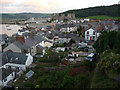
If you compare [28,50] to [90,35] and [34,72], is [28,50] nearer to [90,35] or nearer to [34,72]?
[34,72]

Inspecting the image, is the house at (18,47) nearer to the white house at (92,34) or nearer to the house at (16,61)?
the house at (16,61)

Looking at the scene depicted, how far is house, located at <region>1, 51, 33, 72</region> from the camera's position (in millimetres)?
17067

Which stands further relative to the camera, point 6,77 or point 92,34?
point 92,34

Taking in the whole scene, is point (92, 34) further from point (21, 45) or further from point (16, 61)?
point (16, 61)

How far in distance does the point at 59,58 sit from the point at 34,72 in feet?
15.8

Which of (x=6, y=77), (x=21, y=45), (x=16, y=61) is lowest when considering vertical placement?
(x=6, y=77)

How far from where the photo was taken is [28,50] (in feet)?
73.0

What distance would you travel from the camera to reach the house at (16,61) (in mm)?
17067

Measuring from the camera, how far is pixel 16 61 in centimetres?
1747

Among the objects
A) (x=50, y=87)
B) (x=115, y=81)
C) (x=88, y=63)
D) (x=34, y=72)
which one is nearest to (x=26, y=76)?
(x=34, y=72)

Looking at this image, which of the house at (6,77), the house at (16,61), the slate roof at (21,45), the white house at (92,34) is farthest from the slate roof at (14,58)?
the white house at (92,34)

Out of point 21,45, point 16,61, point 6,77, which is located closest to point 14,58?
point 16,61

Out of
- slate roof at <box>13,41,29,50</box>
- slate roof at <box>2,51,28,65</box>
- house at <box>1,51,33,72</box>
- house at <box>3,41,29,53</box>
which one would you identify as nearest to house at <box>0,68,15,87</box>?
house at <box>1,51,33,72</box>

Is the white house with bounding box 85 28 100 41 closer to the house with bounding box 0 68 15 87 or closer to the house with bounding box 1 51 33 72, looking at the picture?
the house with bounding box 1 51 33 72
